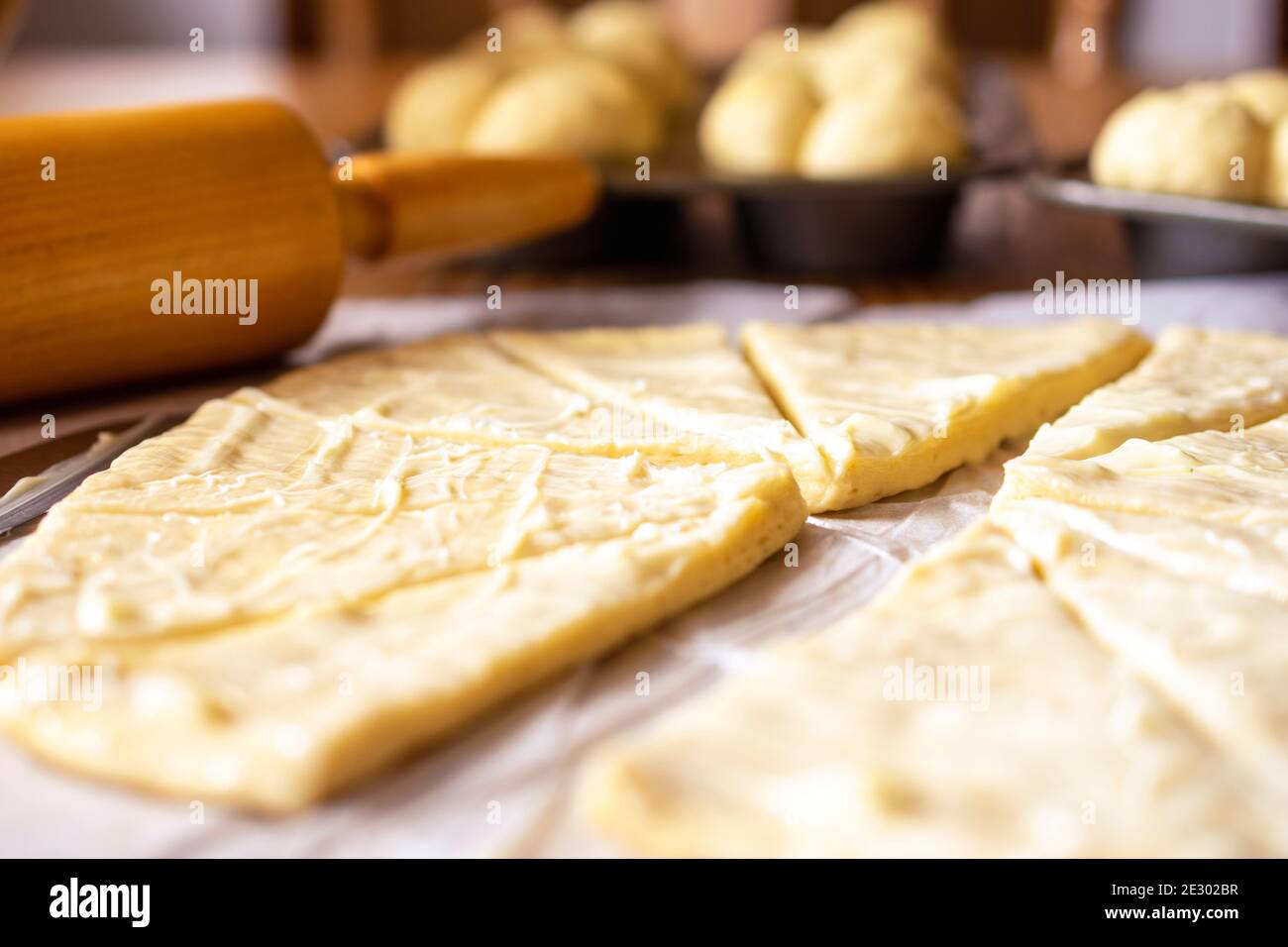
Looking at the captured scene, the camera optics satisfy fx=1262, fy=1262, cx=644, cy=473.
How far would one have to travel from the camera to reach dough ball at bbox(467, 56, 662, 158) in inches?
132

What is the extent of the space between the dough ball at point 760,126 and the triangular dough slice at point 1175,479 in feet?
5.35

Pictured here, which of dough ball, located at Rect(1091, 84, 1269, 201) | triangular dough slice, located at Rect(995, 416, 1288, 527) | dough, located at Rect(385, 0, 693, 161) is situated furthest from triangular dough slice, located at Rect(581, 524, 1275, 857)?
dough, located at Rect(385, 0, 693, 161)

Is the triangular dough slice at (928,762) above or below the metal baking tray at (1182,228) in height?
below

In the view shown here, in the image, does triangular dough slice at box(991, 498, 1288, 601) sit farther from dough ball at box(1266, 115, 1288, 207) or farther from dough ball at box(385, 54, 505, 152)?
dough ball at box(385, 54, 505, 152)

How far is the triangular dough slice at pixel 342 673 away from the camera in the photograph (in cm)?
116

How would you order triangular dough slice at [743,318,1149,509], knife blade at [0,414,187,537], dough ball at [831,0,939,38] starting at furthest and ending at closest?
dough ball at [831,0,939,38], triangular dough slice at [743,318,1149,509], knife blade at [0,414,187,537]

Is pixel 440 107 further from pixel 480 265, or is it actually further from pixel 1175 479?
pixel 1175 479

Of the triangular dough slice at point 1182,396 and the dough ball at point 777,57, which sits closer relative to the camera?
the triangular dough slice at point 1182,396

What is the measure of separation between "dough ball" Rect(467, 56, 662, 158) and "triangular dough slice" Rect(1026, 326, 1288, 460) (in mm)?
1579

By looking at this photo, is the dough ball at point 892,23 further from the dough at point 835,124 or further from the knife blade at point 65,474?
the knife blade at point 65,474

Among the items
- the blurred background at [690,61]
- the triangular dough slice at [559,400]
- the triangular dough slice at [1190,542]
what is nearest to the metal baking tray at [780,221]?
the blurred background at [690,61]
